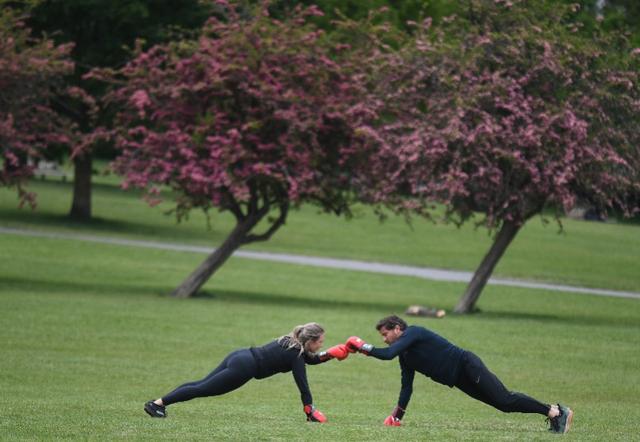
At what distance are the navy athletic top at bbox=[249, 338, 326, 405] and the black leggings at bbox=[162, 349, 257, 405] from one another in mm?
78

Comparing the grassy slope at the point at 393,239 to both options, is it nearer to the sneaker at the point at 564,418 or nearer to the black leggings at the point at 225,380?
the sneaker at the point at 564,418

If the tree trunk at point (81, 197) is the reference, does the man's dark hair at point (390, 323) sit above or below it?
above

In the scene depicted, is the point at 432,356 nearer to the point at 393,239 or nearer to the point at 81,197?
the point at 81,197

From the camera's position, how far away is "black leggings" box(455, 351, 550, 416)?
11.8 m

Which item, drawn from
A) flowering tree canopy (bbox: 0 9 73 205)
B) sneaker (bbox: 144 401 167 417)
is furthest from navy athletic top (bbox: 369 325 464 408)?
flowering tree canopy (bbox: 0 9 73 205)

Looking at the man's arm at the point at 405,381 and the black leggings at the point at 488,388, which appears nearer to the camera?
the black leggings at the point at 488,388

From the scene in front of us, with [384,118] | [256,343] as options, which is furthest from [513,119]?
[256,343]

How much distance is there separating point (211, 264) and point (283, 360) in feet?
60.5

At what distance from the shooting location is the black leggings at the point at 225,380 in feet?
38.5

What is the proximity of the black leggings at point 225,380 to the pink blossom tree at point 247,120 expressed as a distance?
52.3ft

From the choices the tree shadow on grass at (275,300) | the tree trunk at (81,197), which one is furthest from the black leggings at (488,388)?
the tree trunk at (81,197)

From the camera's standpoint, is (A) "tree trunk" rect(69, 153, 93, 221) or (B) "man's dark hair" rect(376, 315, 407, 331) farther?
(A) "tree trunk" rect(69, 153, 93, 221)

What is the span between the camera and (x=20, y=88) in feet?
93.8

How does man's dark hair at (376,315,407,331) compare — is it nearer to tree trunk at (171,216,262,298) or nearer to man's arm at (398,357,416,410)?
man's arm at (398,357,416,410)
